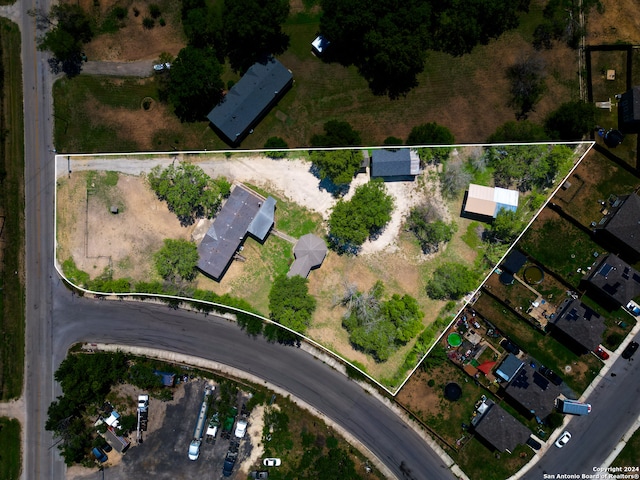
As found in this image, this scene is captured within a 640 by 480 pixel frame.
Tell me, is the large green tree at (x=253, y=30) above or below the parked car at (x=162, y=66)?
above

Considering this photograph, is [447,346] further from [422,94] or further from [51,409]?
[51,409]

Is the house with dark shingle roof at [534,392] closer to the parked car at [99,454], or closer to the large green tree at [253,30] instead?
the large green tree at [253,30]

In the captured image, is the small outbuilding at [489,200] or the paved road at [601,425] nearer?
the paved road at [601,425]

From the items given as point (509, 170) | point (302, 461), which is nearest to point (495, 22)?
point (509, 170)

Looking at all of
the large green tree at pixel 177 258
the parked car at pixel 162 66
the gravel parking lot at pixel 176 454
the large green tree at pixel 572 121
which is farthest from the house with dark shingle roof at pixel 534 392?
the parked car at pixel 162 66

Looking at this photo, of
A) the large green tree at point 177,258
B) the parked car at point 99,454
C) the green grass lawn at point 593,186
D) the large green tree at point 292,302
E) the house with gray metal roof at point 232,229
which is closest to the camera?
the large green tree at point 292,302

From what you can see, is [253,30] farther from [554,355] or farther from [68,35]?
[554,355]

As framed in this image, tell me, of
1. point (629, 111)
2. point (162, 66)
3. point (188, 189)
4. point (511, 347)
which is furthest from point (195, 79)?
point (629, 111)
